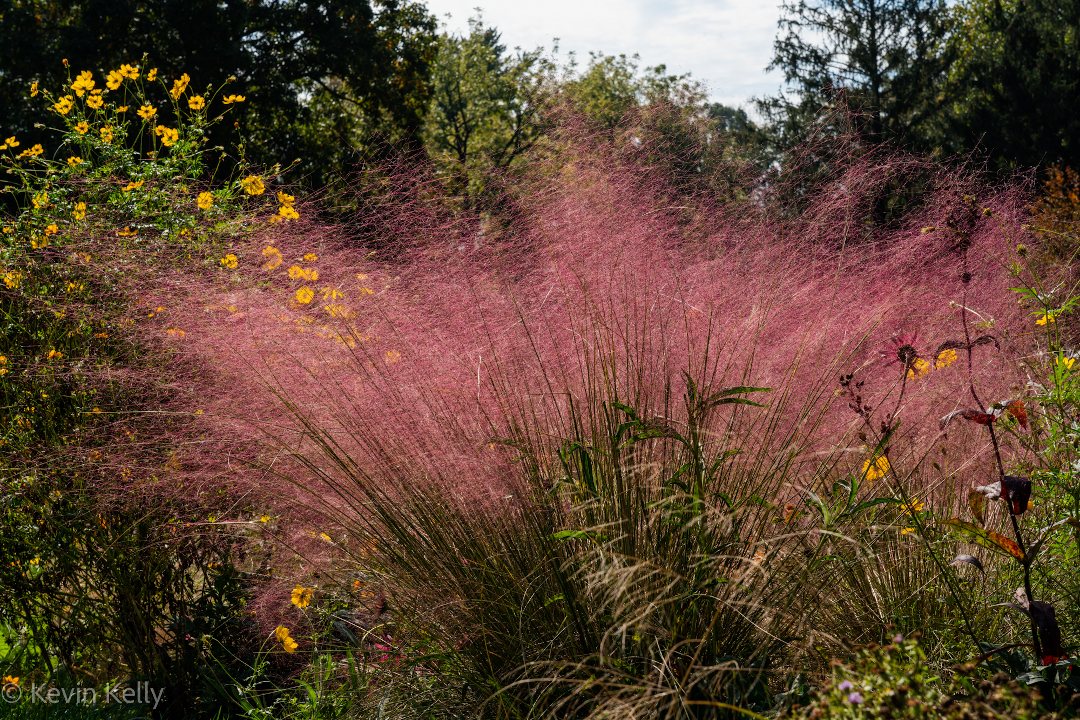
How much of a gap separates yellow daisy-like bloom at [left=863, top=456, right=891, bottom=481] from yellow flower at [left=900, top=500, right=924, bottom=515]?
10 centimetres

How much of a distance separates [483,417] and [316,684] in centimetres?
107

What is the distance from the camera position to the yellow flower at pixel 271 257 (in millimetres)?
2441

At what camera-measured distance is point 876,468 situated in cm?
214

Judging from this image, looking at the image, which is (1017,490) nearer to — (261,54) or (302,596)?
(302,596)

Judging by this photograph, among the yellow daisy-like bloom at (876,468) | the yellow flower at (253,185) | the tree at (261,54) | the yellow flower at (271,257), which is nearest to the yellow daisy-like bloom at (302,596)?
the yellow flower at (271,257)

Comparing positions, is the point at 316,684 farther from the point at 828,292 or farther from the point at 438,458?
the point at 828,292

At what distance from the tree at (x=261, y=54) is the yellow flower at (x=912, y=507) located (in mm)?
11276

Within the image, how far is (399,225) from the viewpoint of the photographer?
2.71m

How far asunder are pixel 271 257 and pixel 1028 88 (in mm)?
17216

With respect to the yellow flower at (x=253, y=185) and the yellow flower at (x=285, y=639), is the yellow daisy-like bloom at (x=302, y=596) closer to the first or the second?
the yellow flower at (x=285, y=639)

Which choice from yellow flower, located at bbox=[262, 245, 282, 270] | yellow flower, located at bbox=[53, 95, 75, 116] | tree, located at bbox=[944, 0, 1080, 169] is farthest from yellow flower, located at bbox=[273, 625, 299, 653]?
tree, located at bbox=[944, 0, 1080, 169]

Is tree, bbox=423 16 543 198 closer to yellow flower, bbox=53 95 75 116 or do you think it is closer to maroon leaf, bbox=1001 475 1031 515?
yellow flower, bbox=53 95 75 116

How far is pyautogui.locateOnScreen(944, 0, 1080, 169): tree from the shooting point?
15.0 metres

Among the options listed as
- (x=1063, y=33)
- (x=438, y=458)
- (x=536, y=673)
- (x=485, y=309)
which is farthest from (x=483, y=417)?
(x=1063, y=33)
